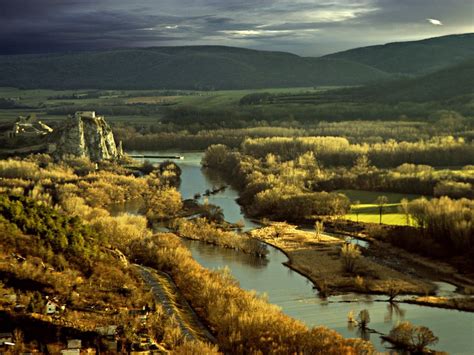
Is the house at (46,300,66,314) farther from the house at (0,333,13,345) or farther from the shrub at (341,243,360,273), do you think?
the shrub at (341,243,360,273)

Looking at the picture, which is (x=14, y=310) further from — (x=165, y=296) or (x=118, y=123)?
A: (x=118, y=123)

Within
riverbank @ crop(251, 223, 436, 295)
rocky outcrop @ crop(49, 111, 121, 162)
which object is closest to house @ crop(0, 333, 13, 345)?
riverbank @ crop(251, 223, 436, 295)

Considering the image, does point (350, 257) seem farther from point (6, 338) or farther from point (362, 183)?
point (362, 183)

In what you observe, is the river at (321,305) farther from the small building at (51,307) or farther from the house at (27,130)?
the house at (27,130)

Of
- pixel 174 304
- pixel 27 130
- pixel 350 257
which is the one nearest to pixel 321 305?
pixel 350 257

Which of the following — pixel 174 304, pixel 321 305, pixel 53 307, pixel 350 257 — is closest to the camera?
pixel 53 307

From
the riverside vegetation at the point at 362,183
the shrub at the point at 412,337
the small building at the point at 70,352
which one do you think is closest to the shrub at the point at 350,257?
the riverside vegetation at the point at 362,183
